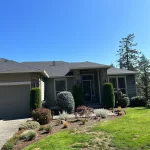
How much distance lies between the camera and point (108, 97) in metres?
15.4

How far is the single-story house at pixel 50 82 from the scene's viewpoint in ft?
42.9

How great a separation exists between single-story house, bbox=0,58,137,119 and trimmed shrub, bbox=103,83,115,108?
1128 millimetres

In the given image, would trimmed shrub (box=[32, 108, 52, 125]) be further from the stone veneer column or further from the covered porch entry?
the covered porch entry

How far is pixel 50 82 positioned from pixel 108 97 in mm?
5671

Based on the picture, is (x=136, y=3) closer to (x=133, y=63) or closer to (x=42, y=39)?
(x=42, y=39)

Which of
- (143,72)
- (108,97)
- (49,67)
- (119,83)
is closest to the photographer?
(108,97)

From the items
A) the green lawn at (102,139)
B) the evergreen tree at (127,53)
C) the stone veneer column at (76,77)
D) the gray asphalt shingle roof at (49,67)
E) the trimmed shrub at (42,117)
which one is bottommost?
the green lawn at (102,139)

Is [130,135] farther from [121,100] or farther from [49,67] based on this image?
[49,67]

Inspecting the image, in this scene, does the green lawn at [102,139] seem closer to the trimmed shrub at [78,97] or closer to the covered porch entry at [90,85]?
the trimmed shrub at [78,97]

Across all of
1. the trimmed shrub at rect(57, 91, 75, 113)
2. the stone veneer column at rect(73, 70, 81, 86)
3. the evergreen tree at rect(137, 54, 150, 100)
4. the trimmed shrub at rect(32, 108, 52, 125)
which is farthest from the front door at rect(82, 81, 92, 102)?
the evergreen tree at rect(137, 54, 150, 100)

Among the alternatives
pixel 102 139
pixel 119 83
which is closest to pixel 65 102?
pixel 102 139

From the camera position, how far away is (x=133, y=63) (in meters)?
39.9

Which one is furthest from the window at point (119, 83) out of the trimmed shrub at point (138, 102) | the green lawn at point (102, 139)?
the green lawn at point (102, 139)

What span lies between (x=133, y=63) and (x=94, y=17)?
28225 mm
